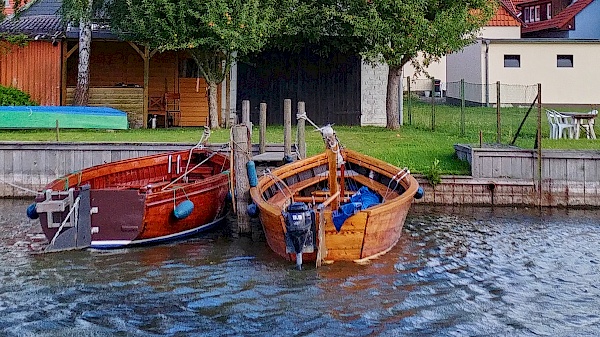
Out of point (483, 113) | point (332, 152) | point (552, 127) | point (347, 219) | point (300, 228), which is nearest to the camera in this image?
point (300, 228)

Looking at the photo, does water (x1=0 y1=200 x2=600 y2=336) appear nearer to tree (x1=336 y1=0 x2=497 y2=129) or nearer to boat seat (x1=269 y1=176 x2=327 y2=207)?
boat seat (x1=269 y1=176 x2=327 y2=207)

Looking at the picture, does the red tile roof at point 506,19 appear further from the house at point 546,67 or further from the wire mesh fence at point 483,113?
the house at point 546,67

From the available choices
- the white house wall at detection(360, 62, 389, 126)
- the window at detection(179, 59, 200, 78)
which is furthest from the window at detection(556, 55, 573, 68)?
the window at detection(179, 59, 200, 78)

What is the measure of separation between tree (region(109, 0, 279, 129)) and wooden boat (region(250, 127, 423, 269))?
8.10m

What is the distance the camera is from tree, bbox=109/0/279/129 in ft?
72.8

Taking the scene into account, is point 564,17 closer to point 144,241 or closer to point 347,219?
point 144,241

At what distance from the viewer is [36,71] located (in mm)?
25750

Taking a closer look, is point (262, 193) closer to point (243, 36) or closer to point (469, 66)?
point (243, 36)

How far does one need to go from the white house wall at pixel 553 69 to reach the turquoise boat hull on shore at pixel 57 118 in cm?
1657

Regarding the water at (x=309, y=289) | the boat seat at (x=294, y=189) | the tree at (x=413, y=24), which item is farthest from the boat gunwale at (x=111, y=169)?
the tree at (x=413, y=24)

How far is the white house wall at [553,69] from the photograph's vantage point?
108ft

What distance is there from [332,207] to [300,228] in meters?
1.51

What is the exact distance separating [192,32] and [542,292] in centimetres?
1442

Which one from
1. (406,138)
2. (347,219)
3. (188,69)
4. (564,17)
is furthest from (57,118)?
(564,17)
